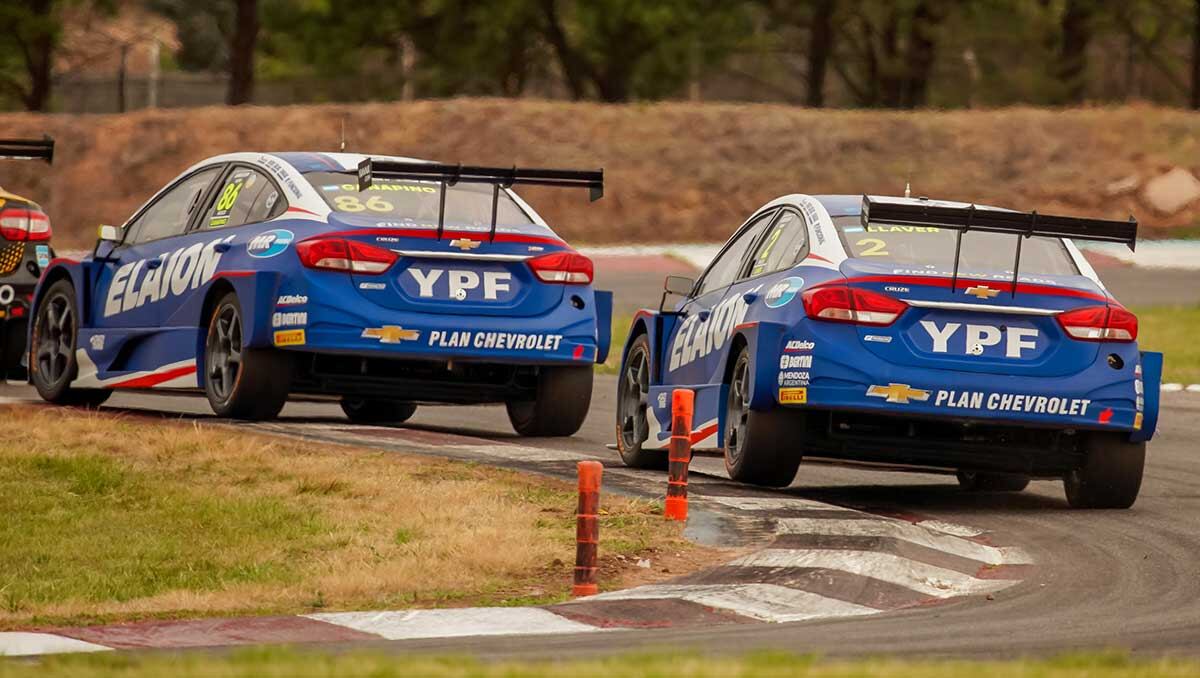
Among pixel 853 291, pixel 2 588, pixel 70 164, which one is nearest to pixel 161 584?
pixel 2 588

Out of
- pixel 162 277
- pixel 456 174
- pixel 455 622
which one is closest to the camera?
pixel 455 622

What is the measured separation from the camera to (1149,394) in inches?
440

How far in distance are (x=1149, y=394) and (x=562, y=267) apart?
146 inches

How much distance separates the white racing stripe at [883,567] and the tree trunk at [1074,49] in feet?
165

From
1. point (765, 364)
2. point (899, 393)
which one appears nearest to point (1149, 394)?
point (899, 393)

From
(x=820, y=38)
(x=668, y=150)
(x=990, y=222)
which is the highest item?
(x=820, y=38)

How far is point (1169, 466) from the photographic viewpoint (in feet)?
45.1

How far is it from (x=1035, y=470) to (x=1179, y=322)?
15.2 metres

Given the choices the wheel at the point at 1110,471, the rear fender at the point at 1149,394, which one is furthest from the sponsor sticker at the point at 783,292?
the rear fender at the point at 1149,394

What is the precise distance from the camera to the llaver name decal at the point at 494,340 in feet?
42.9

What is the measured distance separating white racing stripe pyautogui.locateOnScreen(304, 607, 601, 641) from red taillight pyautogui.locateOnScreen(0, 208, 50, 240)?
899cm

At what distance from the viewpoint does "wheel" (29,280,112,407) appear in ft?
49.2

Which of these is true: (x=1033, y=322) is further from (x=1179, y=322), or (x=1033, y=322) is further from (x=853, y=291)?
(x=1179, y=322)

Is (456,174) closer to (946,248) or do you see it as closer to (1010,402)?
(946,248)
